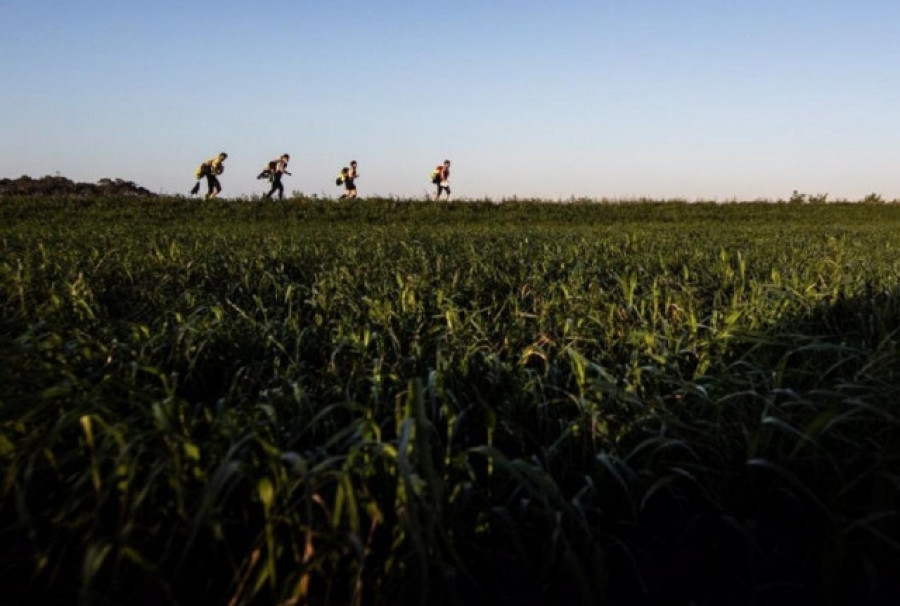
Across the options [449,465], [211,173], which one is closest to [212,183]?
[211,173]

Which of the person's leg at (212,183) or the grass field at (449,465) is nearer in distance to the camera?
the grass field at (449,465)

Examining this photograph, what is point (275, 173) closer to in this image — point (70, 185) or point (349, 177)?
point (349, 177)

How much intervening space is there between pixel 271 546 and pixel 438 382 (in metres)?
1.13

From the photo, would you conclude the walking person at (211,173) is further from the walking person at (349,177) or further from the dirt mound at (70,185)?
the dirt mound at (70,185)

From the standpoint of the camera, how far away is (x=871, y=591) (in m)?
1.73

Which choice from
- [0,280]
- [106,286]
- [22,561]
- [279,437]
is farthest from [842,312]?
[0,280]

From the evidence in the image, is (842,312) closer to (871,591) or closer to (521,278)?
(521,278)

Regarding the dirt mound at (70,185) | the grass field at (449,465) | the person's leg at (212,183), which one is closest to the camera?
the grass field at (449,465)

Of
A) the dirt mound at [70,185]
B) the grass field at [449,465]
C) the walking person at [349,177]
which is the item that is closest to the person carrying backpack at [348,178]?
the walking person at [349,177]

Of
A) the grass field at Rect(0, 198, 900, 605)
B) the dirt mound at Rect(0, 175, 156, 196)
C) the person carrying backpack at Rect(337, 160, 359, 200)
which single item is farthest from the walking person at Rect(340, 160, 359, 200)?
the grass field at Rect(0, 198, 900, 605)

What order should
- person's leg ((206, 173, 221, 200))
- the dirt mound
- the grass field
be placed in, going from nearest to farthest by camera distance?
the grass field
person's leg ((206, 173, 221, 200))
the dirt mound

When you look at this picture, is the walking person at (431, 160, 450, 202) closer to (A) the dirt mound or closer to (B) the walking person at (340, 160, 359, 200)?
(B) the walking person at (340, 160, 359, 200)

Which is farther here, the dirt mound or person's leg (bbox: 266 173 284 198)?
the dirt mound

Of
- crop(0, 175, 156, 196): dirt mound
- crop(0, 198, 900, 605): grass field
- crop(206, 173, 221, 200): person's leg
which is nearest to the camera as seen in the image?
crop(0, 198, 900, 605): grass field
